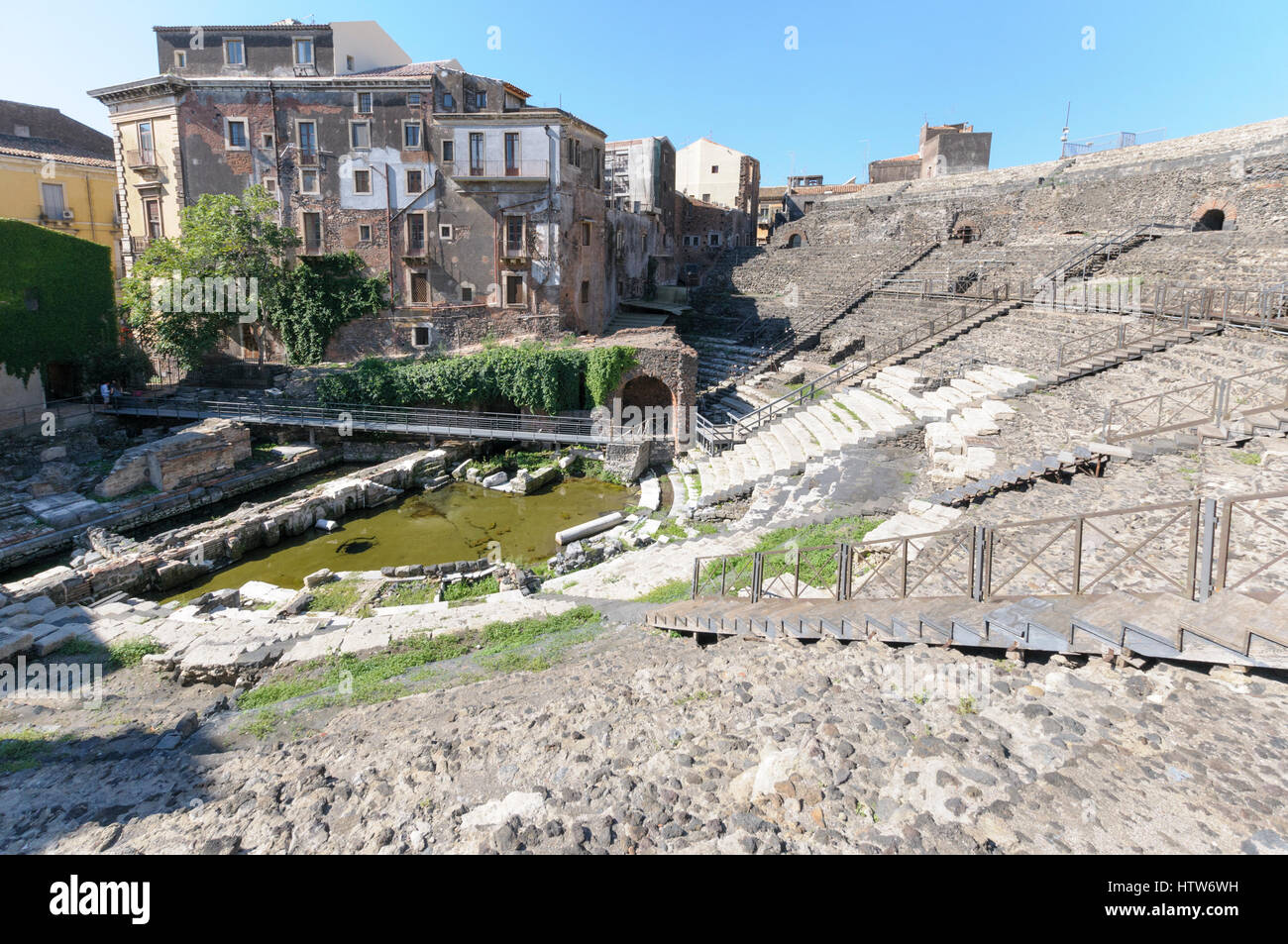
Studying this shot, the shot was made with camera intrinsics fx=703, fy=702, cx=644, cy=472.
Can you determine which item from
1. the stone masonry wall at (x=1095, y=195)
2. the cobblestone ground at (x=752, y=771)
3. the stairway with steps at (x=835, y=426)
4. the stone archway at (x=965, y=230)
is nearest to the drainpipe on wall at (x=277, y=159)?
the stairway with steps at (x=835, y=426)

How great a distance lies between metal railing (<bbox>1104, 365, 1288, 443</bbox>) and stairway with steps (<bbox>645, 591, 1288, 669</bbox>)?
22.4ft

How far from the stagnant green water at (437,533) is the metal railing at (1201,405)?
12585 millimetres

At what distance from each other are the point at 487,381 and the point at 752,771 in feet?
73.8

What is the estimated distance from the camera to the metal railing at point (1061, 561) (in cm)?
688

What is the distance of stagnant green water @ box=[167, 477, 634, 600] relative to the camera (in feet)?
55.6

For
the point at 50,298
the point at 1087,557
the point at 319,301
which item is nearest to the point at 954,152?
the point at 319,301

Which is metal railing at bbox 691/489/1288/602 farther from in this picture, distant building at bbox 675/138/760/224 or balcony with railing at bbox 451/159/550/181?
distant building at bbox 675/138/760/224

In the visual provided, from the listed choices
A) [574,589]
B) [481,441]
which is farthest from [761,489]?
[481,441]

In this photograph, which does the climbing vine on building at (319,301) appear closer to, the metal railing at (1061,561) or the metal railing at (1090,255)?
the metal railing at (1061,561)

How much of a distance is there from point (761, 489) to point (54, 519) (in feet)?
58.0

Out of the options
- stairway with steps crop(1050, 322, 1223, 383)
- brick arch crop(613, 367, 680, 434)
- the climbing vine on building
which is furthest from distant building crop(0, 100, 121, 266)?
stairway with steps crop(1050, 322, 1223, 383)

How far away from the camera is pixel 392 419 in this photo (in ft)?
84.0

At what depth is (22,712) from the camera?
938 centimetres
